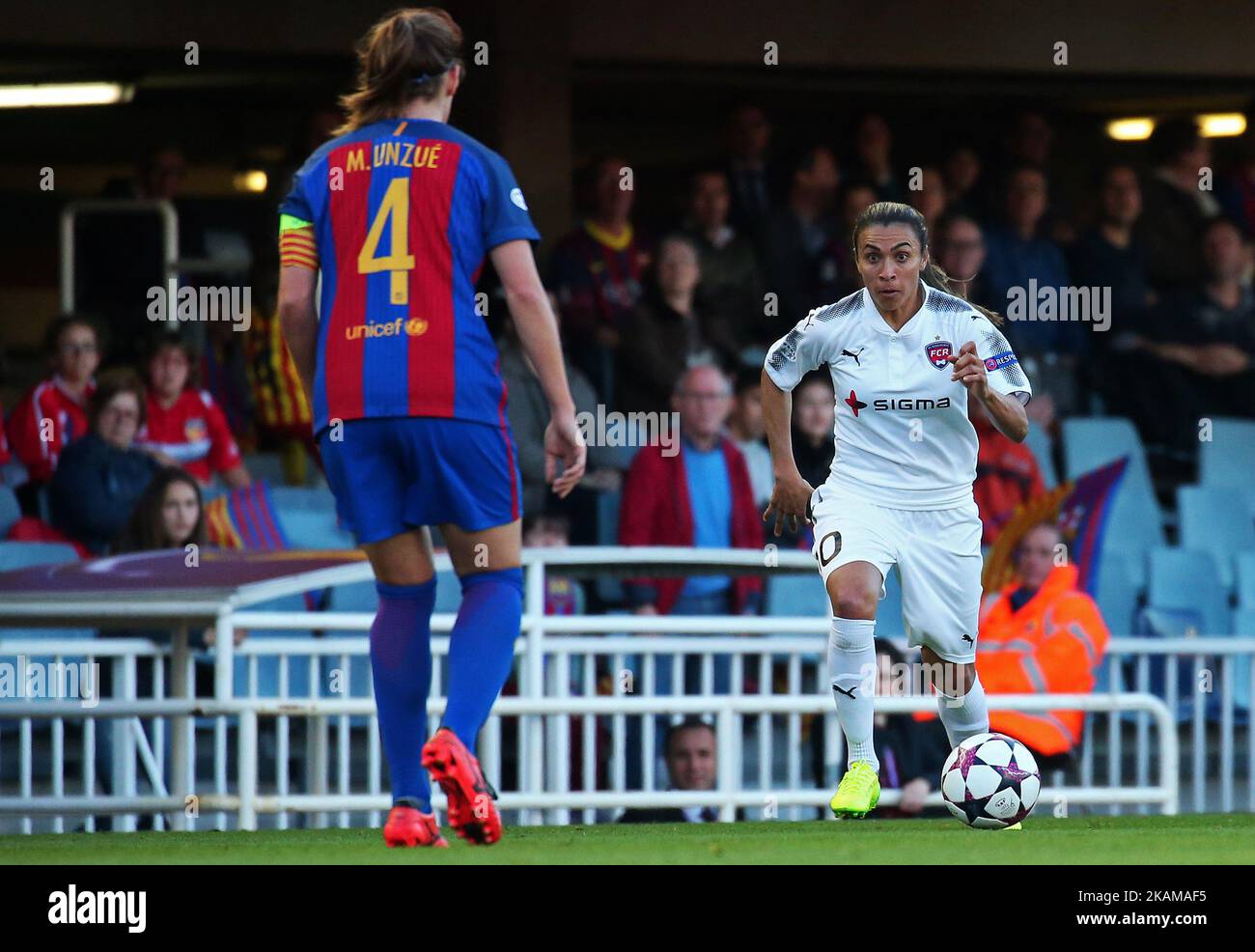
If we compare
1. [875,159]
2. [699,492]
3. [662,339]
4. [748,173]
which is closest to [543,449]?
[699,492]

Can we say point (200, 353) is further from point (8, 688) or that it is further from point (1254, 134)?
point (1254, 134)

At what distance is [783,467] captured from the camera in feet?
20.4

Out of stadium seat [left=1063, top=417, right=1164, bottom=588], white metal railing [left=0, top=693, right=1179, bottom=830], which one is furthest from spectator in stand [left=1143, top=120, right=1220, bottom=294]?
white metal railing [left=0, top=693, right=1179, bottom=830]

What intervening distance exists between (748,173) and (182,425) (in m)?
3.51

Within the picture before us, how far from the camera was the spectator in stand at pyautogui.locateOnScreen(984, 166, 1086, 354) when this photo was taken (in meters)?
12.5

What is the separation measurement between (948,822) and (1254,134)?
32.0 feet

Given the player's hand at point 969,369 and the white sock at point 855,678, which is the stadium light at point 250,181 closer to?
the white sock at point 855,678

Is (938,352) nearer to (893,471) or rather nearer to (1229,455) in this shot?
(893,471)

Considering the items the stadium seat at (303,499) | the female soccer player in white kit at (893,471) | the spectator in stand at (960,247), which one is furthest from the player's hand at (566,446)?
the spectator in stand at (960,247)

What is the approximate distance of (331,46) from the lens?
12844 millimetres

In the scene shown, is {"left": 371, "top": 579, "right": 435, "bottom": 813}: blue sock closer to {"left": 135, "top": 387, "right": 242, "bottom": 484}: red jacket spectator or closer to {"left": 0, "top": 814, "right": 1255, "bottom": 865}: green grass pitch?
{"left": 0, "top": 814, "right": 1255, "bottom": 865}: green grass pitch

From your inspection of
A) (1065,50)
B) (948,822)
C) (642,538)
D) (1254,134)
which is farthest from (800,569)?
(1254,134)

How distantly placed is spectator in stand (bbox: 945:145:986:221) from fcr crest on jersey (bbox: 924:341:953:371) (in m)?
6.72
